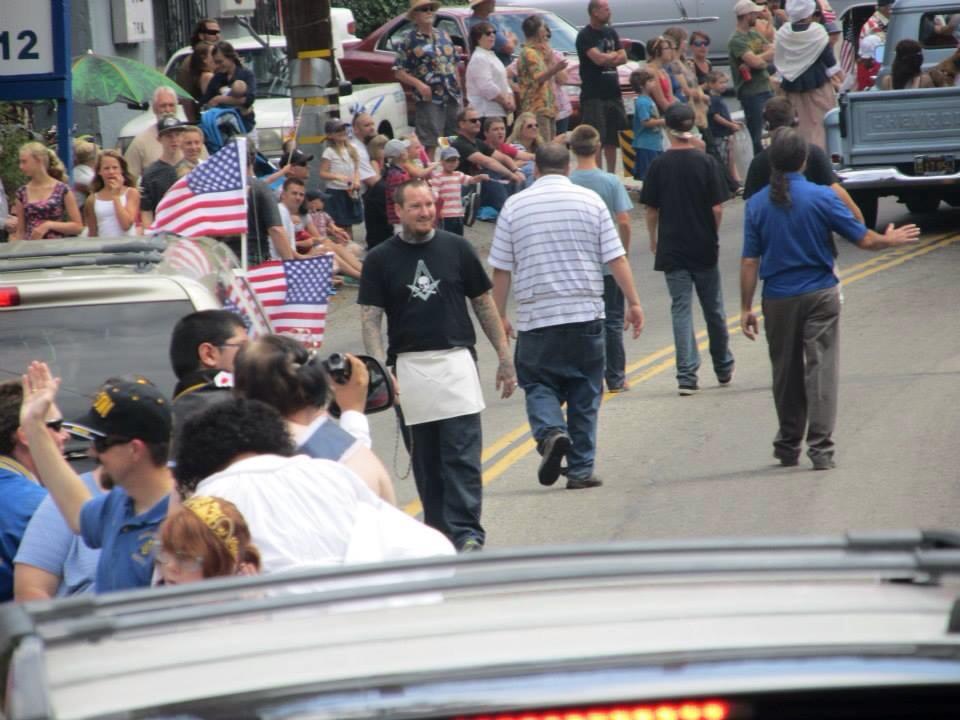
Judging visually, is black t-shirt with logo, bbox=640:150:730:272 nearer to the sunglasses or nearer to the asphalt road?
the asphalt road

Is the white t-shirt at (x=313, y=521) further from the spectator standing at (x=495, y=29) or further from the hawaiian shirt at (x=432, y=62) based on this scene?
the spectator standing at (x=495, y=29)

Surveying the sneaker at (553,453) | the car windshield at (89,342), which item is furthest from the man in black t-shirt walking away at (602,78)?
the car windshield at (89,342)

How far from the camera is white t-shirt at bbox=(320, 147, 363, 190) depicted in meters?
18.9

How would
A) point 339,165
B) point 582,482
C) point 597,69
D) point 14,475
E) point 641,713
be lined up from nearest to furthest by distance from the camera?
point 641,713
point 14,475
point 582,482
point 339,165
point 597,69

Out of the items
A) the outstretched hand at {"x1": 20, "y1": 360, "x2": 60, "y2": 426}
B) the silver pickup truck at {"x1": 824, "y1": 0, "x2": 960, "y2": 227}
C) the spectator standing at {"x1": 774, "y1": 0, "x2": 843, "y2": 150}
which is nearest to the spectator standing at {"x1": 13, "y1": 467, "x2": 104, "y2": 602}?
the outstretched hand at {"x1": 20, "y1": 360, "x2": 60, "y2": 426}

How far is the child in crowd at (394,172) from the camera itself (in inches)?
701

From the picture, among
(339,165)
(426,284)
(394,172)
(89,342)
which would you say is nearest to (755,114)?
(339,165)

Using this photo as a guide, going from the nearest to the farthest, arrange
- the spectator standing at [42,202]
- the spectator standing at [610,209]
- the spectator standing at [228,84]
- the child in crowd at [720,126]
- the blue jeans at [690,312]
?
the spectator standing at [610,209]
the blue jeans at [690,312]
the spectator standing at [42,202]
the spectator standing at [228,84]
the child in crowd at [720,126]

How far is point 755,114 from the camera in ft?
→ 79.3

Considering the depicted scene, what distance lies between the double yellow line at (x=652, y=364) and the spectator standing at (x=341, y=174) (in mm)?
5022

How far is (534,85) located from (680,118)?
9.80m

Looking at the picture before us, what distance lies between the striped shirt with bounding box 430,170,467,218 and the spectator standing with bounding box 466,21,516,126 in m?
3.01

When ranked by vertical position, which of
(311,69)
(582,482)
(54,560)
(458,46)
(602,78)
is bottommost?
(582,482)

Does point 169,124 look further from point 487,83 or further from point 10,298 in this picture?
point 10,298
